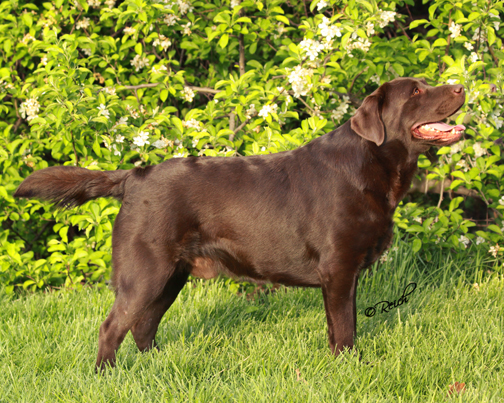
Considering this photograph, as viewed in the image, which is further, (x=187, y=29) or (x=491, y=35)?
(x=187, y=29)

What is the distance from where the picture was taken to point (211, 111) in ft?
14.0

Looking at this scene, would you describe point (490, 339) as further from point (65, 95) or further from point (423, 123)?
point (65, 95)

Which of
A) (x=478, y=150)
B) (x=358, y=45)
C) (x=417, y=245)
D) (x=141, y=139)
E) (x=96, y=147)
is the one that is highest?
(x=358, y=45)

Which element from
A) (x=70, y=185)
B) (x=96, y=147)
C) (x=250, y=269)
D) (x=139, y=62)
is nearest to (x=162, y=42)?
→ (x=139, y=62)

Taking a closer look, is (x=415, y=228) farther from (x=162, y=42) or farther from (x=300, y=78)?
(x=162, y=42)

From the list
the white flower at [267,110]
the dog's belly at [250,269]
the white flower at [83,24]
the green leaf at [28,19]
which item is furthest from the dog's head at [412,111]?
the green leaf at [28,19]

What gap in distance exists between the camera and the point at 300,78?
3.99 metres

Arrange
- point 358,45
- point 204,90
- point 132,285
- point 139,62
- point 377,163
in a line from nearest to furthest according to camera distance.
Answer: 1. point 132,285
2. point 377,163
3. point 358,45
4. point 139,62
5. point 204,90

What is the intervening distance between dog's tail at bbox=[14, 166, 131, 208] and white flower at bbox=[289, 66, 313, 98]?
5.07 ft

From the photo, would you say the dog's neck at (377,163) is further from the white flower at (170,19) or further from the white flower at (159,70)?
the white flower at (170,19)

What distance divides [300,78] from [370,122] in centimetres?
116

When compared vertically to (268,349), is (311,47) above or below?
above

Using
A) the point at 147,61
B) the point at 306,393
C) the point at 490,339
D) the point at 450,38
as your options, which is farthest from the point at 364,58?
the point at 306,393

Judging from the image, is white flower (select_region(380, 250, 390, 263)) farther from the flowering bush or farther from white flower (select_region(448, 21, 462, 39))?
white flower (select_region(448, 21, 462, 39))
